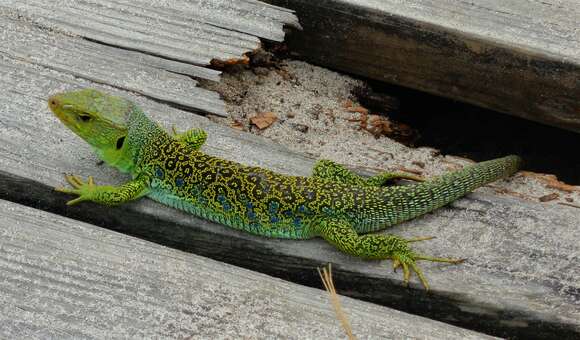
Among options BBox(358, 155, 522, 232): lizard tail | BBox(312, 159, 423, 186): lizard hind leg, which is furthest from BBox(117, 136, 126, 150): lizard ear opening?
BBox(358, 155, 522, 232): lizard tail

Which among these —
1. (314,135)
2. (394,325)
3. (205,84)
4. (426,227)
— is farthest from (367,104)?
(394,325)

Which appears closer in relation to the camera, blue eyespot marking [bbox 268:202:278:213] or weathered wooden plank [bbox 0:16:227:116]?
blue eyespot marking [bbox 268:202:278:213]

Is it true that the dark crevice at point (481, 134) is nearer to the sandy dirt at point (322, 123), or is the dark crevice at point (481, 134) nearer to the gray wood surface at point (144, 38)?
the sandy dirt at point (322, 123)

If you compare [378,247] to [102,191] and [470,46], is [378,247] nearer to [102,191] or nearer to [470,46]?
[102,191]

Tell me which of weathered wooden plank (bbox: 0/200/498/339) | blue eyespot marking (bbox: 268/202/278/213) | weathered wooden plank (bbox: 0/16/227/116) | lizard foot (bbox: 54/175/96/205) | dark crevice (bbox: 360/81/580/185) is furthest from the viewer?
dark crevice (bbox: 360/81/580/185)

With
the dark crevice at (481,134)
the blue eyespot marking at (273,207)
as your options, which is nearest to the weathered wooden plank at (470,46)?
the dark crevice at (481,134)

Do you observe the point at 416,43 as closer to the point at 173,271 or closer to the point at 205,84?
the point at 205,84

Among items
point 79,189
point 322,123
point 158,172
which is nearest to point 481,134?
point 322,123

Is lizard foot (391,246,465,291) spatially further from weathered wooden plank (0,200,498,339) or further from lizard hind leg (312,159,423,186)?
lizard hind leg (312,159,423,186)
